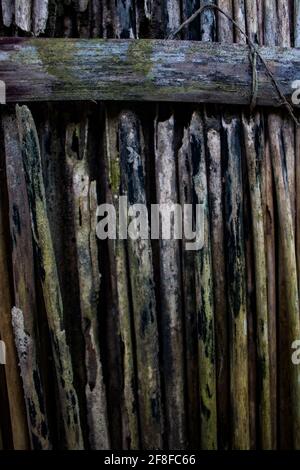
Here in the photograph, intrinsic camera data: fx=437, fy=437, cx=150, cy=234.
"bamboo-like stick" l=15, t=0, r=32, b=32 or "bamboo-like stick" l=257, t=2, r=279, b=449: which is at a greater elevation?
"bamboo-like stick" l=15, t=0, r=32, b=32

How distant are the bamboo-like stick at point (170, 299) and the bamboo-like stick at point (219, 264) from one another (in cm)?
16

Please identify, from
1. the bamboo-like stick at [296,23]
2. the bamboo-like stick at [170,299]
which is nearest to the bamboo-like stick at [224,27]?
the bamboo-like stick at [296,23]

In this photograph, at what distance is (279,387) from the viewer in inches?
77.4

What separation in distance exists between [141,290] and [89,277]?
0.71 ft

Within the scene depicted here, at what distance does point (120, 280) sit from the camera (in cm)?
176

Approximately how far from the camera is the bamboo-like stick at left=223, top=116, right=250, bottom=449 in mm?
1825

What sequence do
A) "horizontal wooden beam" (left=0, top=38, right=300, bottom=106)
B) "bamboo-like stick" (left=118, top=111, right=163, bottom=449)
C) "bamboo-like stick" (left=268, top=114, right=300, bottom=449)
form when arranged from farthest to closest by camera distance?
"bamboo-like stick" (left=268, top=114, right=300, bottom=449)
"bamboo-like stick" (left=118, top=111, right=163, bottom=449)
"horizontal wooden beam" (left=0, top=38, right=300, bottom=106)

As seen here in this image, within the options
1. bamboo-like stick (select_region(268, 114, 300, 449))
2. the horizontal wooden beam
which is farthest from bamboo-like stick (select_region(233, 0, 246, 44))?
bamboo-like stick (select_region(268, 114, 300, 449))

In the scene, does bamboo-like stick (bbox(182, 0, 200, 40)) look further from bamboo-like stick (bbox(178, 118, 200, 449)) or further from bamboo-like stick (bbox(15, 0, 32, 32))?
bamboo-like stick (bbox(15, 0, 32, 32))

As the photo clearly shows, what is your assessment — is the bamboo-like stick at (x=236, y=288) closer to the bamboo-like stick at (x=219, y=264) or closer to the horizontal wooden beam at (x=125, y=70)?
the bamboo-like stick at (x=219, y=264)

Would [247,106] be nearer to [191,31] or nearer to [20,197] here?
[191,31]

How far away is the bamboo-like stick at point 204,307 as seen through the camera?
1790 millimetres

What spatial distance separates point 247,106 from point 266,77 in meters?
0.13

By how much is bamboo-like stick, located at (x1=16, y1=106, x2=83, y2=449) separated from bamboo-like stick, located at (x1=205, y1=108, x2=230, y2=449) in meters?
0.63
